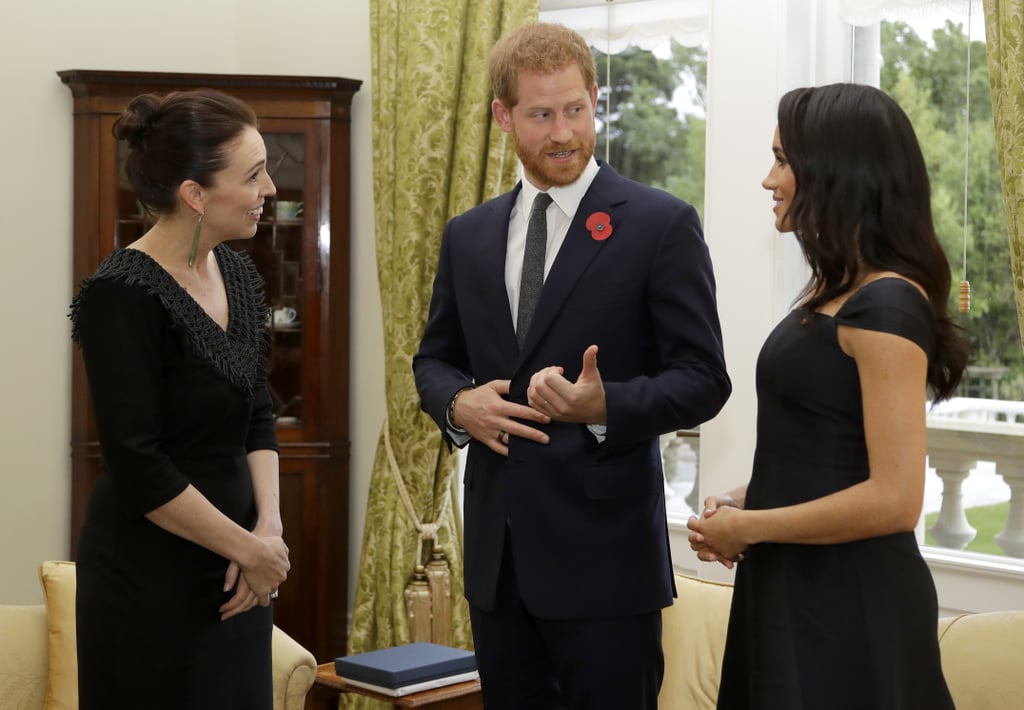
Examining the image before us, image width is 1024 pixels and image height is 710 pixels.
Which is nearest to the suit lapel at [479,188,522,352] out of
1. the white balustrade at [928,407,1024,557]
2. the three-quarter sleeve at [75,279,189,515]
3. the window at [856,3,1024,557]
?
the three-quarter sleeve at [75,279,189,515]

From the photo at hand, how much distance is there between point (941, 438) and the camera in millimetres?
3459

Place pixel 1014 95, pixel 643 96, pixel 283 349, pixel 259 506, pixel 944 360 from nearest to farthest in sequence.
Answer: pixel 944 360 < pixel 259 506 < pixel 1014 95 < pixel 643 96 < pixel 283 349

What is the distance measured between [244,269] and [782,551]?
1219 millimetres

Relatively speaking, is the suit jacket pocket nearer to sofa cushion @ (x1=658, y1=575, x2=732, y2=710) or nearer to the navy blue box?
sofa cushion @ (x1=658, y1=575, x2=732, y2=710)

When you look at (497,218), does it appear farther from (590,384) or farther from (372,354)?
(372,354)

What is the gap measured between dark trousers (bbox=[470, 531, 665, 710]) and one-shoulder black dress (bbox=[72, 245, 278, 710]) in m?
0.46

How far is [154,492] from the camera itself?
1.99 meters

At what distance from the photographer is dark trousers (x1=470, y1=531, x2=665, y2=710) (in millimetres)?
1977

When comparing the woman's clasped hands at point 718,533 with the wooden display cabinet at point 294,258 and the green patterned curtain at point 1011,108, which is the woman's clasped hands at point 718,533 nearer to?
the green patterned curtain at point 1011,108

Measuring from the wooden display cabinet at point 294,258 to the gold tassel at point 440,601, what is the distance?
535 millimetres

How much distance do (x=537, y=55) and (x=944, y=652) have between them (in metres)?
1.62

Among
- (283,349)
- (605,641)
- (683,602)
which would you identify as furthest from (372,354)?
(605,641)

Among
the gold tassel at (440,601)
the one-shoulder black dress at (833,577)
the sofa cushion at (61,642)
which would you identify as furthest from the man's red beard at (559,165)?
the gold tassel at (440,601)

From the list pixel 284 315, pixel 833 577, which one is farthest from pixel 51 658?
pixel 833 577
